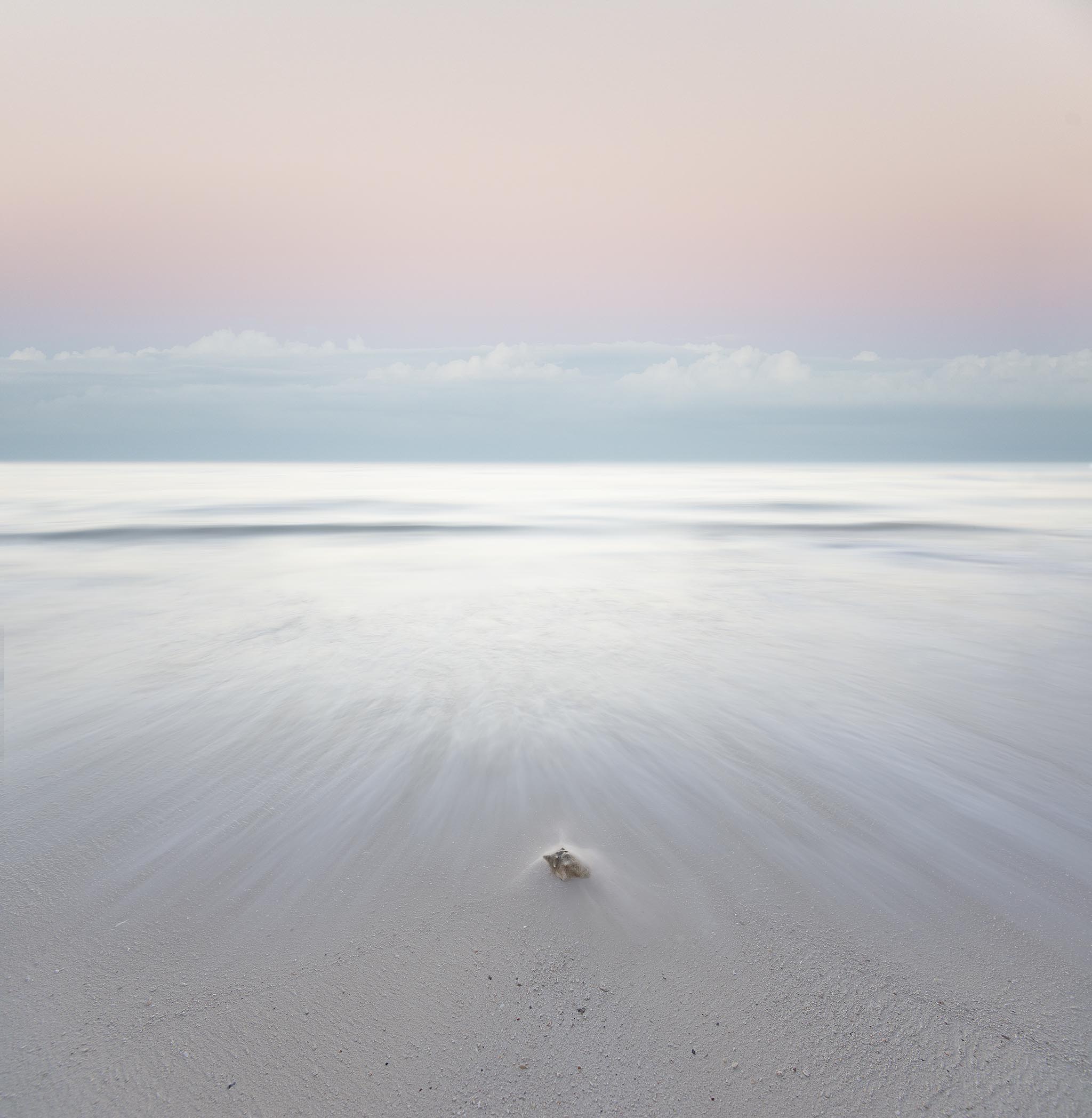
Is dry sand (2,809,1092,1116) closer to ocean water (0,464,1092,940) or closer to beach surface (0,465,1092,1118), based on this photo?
beach surface (0,465,1092,1118)

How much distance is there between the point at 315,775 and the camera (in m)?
5.19

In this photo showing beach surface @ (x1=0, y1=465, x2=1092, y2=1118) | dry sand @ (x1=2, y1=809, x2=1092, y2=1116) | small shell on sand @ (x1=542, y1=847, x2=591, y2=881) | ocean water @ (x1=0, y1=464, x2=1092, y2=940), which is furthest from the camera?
ocean water @ (x1=0, y1=464, x2=1092, y2=940)

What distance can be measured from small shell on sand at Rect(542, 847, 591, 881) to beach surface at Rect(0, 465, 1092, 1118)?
0.08 m

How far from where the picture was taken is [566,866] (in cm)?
380

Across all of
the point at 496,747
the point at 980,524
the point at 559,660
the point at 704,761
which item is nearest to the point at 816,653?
the point at 559,660

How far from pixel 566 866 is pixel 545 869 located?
13 centimetres

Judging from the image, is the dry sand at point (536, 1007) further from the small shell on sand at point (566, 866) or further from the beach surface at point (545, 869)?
the small shell on sand at point (566, 866)

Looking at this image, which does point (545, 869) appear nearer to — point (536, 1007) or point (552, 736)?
point (536, 1007)

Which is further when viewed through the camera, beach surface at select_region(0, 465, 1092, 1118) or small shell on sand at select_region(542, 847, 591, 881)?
small shell on sand at select_region(542, 847, 591, 881)

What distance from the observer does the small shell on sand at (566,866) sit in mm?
3771

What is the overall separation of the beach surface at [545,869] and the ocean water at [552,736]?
1.5 inches

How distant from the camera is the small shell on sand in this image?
12.4 ft

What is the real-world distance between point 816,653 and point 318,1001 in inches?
306

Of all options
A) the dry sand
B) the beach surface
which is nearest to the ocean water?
the beach surface
